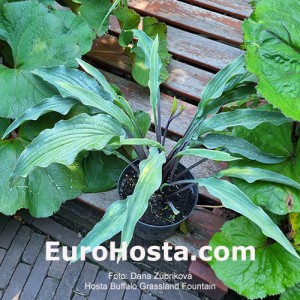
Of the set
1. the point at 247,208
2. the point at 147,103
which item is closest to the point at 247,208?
the point at 247,208

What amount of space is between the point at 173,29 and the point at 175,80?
32 cm

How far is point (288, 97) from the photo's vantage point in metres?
1.11

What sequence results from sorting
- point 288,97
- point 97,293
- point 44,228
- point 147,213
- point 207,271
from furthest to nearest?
point 44,228
point 97,293
point 207,271
point 147,213
point 288,97

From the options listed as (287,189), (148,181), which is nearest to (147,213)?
(148,181)

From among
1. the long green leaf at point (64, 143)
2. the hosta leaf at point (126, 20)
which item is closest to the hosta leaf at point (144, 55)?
the hosta leaf at point (126, 20)

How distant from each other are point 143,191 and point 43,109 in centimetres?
42

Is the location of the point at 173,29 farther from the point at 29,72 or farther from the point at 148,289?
the point at 148,289

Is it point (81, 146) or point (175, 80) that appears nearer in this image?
point (81, 146)

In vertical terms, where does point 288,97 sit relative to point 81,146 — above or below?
above

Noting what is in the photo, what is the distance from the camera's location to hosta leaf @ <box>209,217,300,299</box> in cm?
127

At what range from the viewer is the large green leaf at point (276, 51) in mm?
1103

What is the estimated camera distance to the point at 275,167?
1.32 metres

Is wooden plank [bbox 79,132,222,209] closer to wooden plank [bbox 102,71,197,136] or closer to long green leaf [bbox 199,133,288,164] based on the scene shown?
wooden plank [bbox 102,71,197,136]

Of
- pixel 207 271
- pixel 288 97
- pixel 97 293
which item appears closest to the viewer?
pixel 288 97
